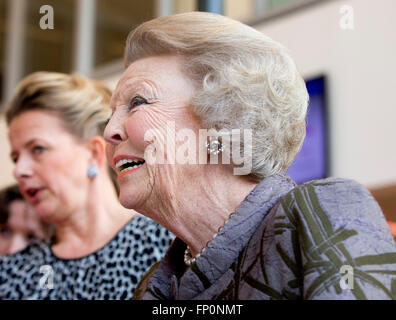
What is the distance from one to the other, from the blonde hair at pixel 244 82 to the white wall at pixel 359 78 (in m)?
3.78

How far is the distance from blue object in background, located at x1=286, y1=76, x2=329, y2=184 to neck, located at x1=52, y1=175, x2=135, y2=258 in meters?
3.20

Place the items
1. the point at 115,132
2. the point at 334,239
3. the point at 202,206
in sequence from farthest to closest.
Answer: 1. the point at 115,132
2. the point at 202,206
3. the point at 334,239

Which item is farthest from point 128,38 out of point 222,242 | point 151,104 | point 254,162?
point 222,242

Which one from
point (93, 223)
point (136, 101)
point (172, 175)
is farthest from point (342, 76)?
point (172, 175)

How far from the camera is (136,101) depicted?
178cm

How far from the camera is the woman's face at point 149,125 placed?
65.8 inches

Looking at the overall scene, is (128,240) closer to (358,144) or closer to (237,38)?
(237,38)

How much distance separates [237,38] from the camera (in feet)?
5.60

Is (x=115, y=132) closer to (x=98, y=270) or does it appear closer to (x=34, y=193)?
(x=98, y=270)

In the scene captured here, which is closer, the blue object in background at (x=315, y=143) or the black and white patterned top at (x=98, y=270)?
the black and white patterned top at (x=98, y=270)

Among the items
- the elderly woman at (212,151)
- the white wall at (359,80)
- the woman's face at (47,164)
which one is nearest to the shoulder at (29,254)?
the woman's face at (47,164)

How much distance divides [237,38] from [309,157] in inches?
173

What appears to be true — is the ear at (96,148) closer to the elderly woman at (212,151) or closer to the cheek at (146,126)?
the elderly woman at (212,151)

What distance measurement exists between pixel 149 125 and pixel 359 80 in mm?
4311
